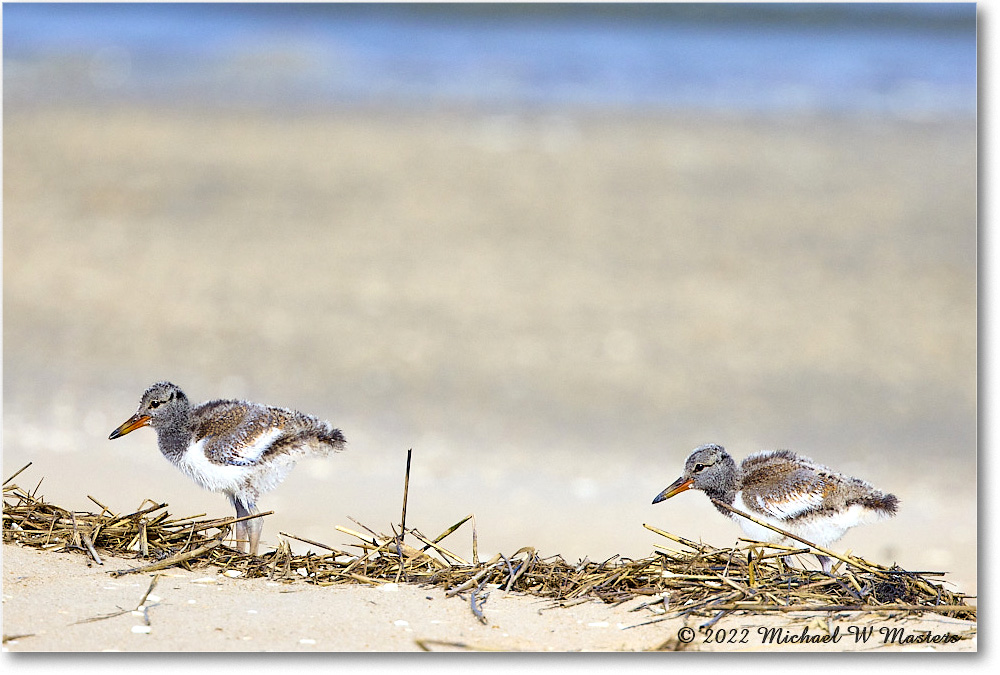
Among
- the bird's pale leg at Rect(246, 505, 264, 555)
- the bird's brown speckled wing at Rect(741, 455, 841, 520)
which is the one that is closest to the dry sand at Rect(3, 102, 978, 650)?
the bird's pale leg at Rect(246, 505, 264, 555)

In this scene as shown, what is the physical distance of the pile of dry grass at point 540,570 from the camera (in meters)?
3.07

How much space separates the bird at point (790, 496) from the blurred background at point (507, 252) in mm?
842

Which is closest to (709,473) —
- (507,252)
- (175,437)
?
(175,437)

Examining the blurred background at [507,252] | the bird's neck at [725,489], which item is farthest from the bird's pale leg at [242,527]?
the bird's neck at [725,489]

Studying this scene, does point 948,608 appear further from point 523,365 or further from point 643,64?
point 643,64

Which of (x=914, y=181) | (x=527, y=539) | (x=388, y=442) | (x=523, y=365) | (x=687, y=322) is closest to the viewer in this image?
(x=527, y=539)

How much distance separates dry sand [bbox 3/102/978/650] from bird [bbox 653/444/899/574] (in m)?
0.50

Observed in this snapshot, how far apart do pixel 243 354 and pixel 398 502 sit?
1.48 m

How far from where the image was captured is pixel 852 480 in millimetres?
3326

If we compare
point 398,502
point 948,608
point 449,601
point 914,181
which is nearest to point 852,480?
point 948,608

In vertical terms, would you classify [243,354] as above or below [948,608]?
above

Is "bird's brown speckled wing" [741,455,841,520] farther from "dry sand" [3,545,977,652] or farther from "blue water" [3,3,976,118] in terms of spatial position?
"blue water" [3,3,976,118]

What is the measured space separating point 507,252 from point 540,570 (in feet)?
12.1

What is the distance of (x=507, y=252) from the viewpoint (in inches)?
265
